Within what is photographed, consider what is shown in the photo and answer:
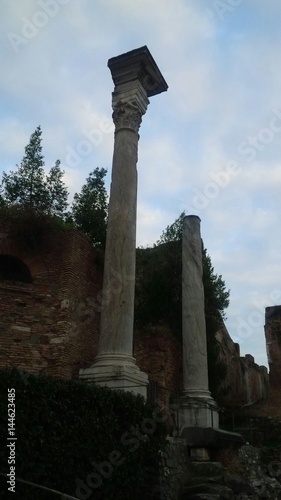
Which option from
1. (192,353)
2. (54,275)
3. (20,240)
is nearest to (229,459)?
(192,353)

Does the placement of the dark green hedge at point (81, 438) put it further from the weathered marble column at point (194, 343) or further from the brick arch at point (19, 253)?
the brick arch at point (19, 253)

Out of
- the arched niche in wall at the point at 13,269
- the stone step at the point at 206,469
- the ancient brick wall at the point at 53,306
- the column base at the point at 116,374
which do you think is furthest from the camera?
the arched niche in wall at the point at 13,269

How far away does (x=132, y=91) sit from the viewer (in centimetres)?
1121

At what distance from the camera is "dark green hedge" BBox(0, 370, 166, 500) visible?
18.3ft

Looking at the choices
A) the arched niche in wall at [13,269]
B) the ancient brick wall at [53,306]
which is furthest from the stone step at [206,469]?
the arched niche in wall at [13,269]

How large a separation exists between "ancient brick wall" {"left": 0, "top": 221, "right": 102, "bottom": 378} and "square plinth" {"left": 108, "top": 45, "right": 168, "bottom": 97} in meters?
4.12

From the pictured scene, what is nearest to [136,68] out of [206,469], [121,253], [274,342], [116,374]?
[121,253]

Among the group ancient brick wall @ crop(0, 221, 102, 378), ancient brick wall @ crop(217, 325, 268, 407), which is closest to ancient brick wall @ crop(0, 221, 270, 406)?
ancient brick wall @ crop(0, 221, 102, 378)

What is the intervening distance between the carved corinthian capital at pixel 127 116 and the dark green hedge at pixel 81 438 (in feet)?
20.4

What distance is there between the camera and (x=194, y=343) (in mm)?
12023

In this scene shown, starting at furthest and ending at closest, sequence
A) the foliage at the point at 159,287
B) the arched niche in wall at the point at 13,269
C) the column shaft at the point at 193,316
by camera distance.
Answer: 1. the foliage at the point at 159,287
2. the arched niche in wall at the point at 13,269
3. the column shaft at the point at 193,316

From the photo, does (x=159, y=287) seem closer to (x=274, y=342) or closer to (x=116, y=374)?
(x=116, y=374)

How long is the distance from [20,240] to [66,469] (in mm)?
7495

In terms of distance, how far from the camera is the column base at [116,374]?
27.4 ft
